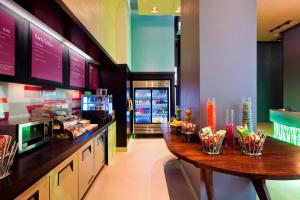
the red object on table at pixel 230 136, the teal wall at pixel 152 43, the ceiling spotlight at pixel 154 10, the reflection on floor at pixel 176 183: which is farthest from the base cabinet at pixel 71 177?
the ceiling spotlight at pixel 154 10

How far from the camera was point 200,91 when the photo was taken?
2.00 m

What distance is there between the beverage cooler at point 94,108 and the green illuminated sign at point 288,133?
4.45 meters

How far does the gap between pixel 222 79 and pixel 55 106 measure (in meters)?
2.37

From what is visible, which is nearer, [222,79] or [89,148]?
[222,79]

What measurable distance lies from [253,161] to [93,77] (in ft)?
12.4

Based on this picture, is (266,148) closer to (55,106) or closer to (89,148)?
(89,148)

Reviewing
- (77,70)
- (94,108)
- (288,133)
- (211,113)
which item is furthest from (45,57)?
(288,133)

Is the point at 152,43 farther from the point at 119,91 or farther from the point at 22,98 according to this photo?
the point at 22,98

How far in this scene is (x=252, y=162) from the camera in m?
1.25

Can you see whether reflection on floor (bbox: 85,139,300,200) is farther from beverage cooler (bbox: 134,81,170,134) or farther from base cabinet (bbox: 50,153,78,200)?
beverage cooler (bbox: 134,81,170,134)

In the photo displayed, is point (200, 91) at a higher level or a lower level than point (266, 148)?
higher

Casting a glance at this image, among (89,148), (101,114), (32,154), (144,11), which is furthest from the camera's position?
(144,11)

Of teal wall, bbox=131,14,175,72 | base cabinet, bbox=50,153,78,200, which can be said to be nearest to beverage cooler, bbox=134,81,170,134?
teal wall, bbox=131,14,175,72

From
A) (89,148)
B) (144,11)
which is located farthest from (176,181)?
(144,11)
